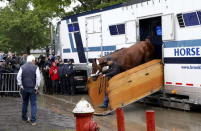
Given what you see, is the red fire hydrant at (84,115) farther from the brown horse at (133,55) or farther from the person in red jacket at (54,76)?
the person in red jacket at (54,76)

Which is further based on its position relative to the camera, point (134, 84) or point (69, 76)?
point (69, 76)

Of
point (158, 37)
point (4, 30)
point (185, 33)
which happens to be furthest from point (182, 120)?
point (4, 30)

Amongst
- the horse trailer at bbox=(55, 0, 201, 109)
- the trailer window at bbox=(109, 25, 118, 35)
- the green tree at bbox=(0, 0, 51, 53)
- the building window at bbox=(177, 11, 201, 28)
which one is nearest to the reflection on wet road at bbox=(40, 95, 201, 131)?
the horse trailer at bbox=(55, 0, 201, 109)

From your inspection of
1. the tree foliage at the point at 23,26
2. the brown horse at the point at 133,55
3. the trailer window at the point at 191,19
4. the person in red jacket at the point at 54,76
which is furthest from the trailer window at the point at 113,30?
the tree foliage at the point at 23,26

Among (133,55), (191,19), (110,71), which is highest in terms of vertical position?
(191,19)

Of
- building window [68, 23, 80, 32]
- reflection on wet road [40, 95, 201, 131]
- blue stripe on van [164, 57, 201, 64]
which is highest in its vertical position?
building window [68, 23, 80, 32]

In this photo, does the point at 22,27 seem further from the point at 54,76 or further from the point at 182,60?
the point at 182,60

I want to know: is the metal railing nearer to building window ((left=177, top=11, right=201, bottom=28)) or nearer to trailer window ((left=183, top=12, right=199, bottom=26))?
building window ((left=177, top=11, right=201, bottom=28))

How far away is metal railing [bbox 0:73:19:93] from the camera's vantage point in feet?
54.8

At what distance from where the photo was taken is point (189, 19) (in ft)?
37.7

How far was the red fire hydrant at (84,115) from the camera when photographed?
5.72 meters

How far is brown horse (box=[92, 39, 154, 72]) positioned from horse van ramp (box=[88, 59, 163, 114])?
770 millimetres

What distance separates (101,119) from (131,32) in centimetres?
376

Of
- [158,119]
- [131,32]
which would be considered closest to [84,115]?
[158,119]
